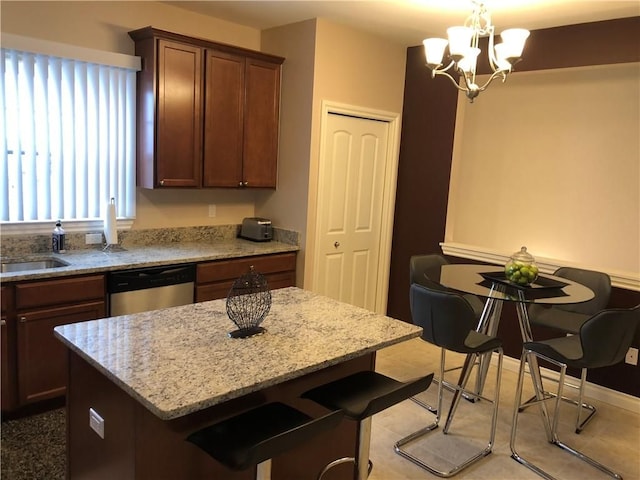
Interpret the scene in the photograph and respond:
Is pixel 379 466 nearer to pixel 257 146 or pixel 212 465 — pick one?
pixel 212 465

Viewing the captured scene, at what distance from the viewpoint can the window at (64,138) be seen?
3.19m

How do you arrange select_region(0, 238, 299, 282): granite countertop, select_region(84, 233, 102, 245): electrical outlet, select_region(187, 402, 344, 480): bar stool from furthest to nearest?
1. select_region(84, 233, 102, 245): electrical outlet
2. select_region(0, 238, 299, 282): granite countertop
3. select_region(187, 402, 344, 480): bar stool

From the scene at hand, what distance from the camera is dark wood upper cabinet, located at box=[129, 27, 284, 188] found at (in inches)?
140

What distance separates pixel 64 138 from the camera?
135 inches

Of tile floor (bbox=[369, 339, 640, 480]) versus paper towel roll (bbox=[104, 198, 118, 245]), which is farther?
paper towel roll (bbox=[104, 198, 118, 245])

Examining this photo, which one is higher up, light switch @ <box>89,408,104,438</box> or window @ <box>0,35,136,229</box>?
window @ <box>0,35,136,229</box>

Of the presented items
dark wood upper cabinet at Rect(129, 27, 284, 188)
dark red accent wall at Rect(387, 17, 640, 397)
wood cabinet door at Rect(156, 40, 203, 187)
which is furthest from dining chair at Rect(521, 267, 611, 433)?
wood cabinet door at Rect(156, 40, 203, 187)

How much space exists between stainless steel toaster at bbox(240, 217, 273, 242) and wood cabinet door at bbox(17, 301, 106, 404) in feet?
4.94

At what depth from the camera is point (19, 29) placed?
314cm

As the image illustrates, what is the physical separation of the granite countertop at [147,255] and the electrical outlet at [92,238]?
0.32 feet

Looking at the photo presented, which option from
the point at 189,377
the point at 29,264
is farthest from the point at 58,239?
the point at 189,377

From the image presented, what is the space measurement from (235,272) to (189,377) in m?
2.21

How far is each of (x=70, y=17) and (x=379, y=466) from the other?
3.30 m

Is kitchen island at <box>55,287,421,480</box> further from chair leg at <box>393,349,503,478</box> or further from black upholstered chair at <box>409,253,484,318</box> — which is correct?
black upholstered chair at <box>409,253,484,318</box>
